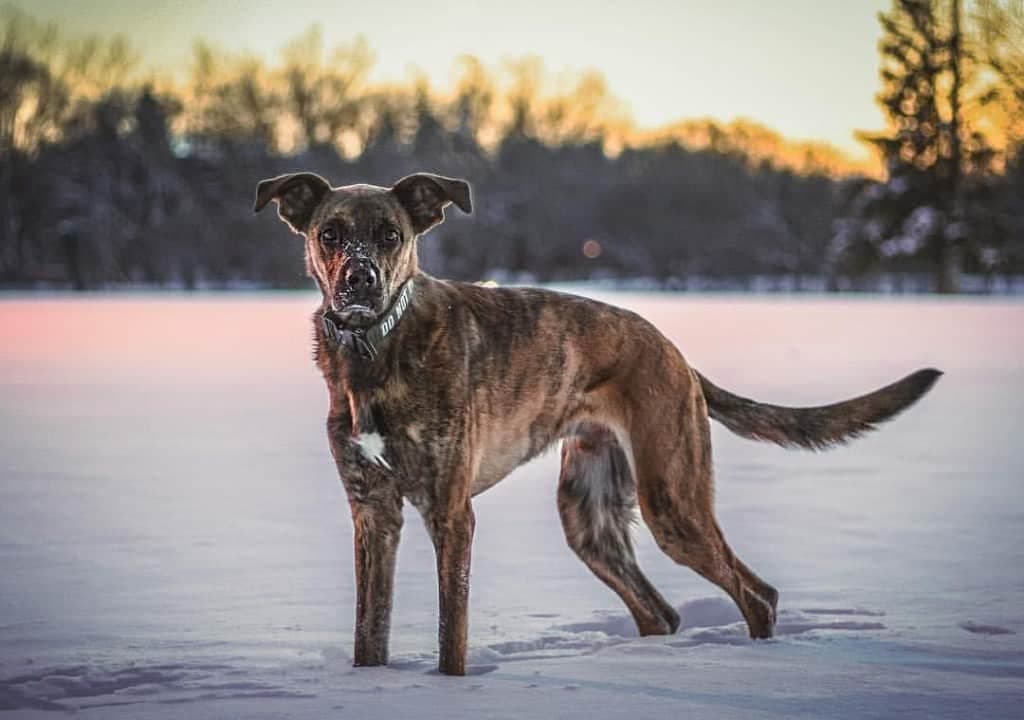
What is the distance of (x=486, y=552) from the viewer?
7.05 m

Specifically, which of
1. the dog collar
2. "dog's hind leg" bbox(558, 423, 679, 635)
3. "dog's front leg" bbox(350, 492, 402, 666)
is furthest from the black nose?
"dog's hind leg" bbox(558, 423, 679, 635)

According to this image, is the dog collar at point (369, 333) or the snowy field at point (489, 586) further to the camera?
the dog collar at point (369, 333)

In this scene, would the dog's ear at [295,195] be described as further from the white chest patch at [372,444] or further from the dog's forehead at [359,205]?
the white chest patch at [372,444]

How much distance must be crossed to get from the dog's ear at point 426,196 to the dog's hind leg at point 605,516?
4.06ft

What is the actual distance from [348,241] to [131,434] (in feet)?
26.2

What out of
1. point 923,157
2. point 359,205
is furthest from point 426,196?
point 923,157

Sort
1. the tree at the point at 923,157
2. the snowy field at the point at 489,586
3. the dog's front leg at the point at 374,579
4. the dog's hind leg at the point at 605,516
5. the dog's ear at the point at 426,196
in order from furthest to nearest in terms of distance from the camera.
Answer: the tree at the point at 923,157 < the dog's hind leg at the point at 605,516 < the dog's ear at the point at 426,196 < the dog's front leg at the point at 374,579 < the snowy field at the point at 489,586

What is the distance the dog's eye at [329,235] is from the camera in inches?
179

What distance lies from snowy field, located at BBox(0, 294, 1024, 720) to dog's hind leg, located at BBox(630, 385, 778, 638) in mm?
189

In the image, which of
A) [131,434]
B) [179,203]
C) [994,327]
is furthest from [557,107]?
[131,434]

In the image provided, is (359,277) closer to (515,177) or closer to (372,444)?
(372,444)

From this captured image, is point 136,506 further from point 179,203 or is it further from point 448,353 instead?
point 179,203

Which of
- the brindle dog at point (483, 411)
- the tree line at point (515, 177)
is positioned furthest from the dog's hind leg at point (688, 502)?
the tree line at point (515, 177)

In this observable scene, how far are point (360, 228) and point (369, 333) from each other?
0.37 metres
